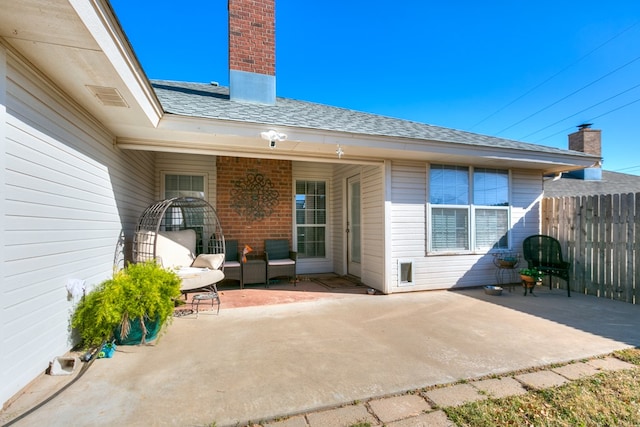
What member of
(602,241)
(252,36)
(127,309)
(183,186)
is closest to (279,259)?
(183,186)

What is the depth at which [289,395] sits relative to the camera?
6.89 ft

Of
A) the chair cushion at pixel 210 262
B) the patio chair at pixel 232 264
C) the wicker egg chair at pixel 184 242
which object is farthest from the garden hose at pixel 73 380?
the patio chair at pixel 232 264

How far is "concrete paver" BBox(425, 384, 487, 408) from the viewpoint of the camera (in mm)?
2020

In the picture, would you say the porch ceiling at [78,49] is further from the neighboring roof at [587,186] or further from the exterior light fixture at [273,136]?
the neighboring roof at [587,186]

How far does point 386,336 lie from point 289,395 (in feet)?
4.93

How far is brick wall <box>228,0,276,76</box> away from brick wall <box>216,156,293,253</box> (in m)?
1.86

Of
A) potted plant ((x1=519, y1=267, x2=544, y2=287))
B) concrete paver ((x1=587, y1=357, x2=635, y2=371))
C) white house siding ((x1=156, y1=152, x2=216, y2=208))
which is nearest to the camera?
concrete paver ((x1=587, y1=357, x2=635, y2=371))

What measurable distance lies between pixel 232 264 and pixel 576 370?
4.90 metres

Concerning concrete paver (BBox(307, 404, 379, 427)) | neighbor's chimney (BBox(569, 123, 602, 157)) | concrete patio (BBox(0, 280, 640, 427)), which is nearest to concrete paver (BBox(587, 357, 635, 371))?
concrete patio (BBox(0, 280, 640, 427))

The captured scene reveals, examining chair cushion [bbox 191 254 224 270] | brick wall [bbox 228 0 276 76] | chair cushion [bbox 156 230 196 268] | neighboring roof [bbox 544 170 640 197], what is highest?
brick wall [bbox 228 0 276 76]

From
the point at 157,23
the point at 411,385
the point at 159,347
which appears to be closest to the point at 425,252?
the point at 411,385

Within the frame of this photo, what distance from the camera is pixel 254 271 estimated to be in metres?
5.58

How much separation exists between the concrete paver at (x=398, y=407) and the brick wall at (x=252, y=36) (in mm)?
5517

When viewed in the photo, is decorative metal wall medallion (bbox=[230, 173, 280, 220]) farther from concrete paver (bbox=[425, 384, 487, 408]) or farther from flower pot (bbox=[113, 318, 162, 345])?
concrete paver (bbox=[425, 384, 487, 408])
